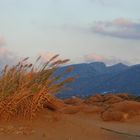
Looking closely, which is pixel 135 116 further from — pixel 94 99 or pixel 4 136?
pixel 94 99

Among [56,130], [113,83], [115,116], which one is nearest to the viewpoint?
[56,130]

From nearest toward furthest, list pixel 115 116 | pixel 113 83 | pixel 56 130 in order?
pixel 56 130 → pixel 115 116 → pixel 113 83

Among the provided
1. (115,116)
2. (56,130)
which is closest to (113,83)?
(115,116)

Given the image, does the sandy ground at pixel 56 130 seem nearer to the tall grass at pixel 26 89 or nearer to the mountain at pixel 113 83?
the tall grass at pixel 26 89

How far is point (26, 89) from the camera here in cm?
999

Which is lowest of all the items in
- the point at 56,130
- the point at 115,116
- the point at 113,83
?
the point at 56,130

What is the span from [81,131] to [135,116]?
3.62 m

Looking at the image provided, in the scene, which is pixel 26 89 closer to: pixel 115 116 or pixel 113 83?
pixel 115 116

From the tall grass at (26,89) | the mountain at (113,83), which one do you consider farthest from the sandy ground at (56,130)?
the mountain at (113,83)

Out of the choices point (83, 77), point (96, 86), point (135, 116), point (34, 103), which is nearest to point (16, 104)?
point (34, 103)

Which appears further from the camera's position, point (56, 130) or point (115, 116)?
point (115, 116)

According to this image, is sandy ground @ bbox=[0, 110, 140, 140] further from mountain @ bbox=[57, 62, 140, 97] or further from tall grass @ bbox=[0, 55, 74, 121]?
mountain @ bbox=[57, 62, 140, 97]

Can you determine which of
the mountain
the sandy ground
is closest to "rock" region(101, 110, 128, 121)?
the sandy ground

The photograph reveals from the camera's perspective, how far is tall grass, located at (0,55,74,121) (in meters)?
9.87
